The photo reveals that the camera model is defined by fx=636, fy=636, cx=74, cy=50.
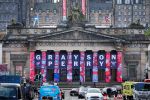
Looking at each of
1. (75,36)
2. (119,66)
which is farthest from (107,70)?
(75,36)

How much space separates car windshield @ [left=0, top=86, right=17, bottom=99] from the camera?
51.8 meters

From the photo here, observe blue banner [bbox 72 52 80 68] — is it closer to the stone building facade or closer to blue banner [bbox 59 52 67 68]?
the stone building facade

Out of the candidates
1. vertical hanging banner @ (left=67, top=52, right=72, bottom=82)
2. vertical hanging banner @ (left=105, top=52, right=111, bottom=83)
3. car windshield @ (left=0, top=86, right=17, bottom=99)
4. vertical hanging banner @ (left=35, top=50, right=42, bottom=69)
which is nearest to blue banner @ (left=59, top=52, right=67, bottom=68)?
vertical hanging banner @ (left=67, top=52, right=72, bottom=82)

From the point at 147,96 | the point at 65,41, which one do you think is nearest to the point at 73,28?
the point at 65,41

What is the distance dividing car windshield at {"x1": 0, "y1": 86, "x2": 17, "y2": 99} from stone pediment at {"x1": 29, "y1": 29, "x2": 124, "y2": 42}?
286 ft

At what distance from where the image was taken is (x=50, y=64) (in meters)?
141

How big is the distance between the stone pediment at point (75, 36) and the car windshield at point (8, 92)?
87.3 meters

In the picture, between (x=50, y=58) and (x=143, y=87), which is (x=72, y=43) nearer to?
(x=50, y=58)

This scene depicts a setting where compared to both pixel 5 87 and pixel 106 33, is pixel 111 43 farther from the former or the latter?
pixel 5 87

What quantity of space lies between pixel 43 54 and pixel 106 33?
14.8 m

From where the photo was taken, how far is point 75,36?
5551 inches

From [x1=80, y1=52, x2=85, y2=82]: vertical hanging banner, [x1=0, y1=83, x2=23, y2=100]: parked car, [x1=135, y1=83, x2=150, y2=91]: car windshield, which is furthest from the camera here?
[x1=80, y1=52, x2=85, y2=82]: vertical hanging banner

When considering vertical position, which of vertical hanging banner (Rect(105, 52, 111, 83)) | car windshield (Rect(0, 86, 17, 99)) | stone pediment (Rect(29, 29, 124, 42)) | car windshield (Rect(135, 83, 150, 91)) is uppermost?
stone pediment (Rect(29, 29, 124, 42))

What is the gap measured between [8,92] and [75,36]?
89223 mm
